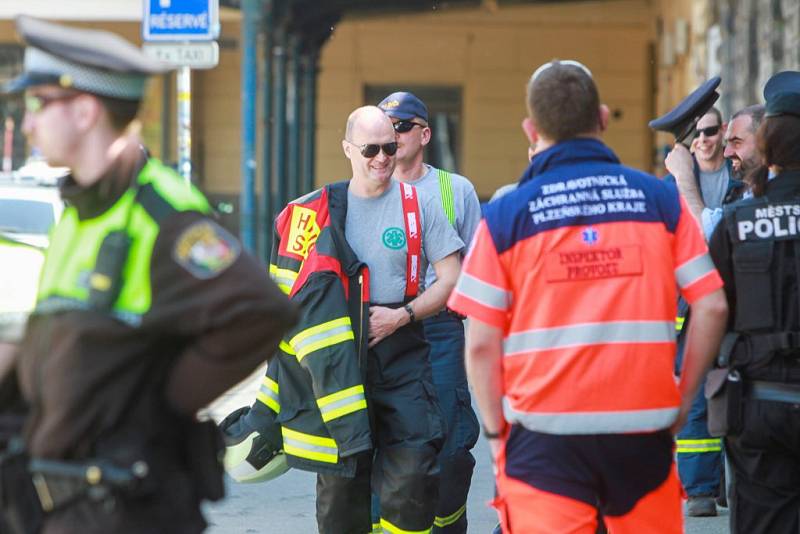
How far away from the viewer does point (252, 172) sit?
50.4 ft

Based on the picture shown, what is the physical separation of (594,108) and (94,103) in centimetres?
139

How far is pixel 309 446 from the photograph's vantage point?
5445mm

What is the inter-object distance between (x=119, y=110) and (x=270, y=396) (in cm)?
244

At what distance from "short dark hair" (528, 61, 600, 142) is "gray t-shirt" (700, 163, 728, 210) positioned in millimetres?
3093

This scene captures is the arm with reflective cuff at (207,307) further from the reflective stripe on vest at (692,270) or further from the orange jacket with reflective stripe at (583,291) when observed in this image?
the reflective stripe on vest at (692,270)

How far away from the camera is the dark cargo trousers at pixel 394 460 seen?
5.50 metres

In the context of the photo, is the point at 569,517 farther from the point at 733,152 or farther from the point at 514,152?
the point at 514,152

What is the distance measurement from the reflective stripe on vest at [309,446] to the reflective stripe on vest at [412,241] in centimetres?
65

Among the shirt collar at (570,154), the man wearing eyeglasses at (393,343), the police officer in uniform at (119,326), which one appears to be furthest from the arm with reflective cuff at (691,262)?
the man wearing eyeglasses at (393,343)

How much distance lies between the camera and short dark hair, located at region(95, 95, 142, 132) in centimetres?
327

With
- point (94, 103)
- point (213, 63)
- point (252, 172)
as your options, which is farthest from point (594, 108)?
point (252, 172)

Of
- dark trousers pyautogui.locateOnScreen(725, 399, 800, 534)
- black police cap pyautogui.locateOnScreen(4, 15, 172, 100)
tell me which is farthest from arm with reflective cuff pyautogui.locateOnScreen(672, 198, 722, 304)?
black police cap pyautogui.locateOnScreen(4, 15, 172, 100)

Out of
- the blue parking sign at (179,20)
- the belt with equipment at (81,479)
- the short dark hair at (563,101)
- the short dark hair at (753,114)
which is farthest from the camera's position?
the blue parking sign at (179,20)

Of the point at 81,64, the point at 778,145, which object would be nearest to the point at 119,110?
the point at 81,64
